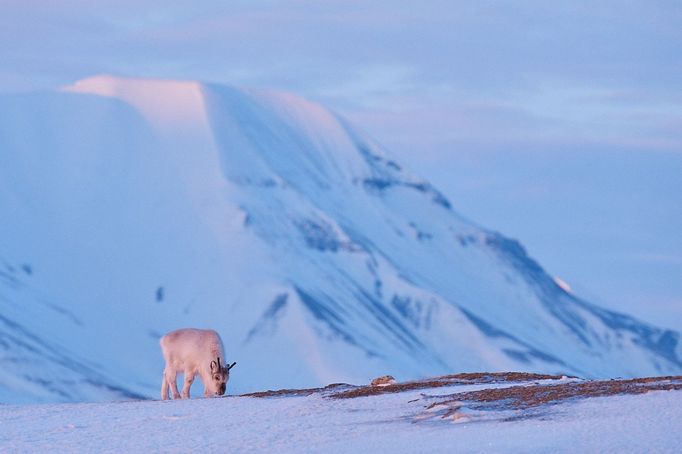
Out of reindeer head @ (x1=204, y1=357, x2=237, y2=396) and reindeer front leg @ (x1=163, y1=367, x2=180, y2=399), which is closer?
reindeer head @ (x1=204, y1=357, x2=237, y2=396)

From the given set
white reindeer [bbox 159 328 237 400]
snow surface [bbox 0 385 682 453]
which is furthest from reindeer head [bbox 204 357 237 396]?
snow surface [bbox 0 385 682 453]

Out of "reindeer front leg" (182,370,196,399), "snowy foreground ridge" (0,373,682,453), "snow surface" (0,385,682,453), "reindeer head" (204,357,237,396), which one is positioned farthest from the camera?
"reindeer front leg" (182,370,196,399)

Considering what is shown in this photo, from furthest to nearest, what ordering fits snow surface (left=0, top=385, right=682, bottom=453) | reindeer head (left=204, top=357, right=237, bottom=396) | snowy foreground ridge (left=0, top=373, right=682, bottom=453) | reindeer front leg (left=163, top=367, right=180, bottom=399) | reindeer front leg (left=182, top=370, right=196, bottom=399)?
reindeer front leg (left=163, top=367, right=180, bottom=399) → reindeer front leg (left=182, top=370, right=196, bottom=399) → reindeer head (left=204, top=357, right=237, bottom=396) → snowy foreground ridge (left=0, top=373, right=682, bottom=453) → snow surface (left=0, top=385, right=682, bottom=453)

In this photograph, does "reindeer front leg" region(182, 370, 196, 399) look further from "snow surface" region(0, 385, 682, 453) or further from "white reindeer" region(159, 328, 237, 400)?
"snow surface" region(0, 385, 682, 453)

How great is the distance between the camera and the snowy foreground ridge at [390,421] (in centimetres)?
2191

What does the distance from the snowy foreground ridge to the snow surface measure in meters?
0.02

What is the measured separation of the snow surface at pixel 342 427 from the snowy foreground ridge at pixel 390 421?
0.8 inches

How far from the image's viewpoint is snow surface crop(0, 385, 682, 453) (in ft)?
71.0

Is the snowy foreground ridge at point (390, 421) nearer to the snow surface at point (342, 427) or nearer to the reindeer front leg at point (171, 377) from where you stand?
the snow surface at point (342, 427)

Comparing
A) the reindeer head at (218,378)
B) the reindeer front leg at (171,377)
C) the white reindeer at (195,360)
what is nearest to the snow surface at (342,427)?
the reindeer head at (218,378)

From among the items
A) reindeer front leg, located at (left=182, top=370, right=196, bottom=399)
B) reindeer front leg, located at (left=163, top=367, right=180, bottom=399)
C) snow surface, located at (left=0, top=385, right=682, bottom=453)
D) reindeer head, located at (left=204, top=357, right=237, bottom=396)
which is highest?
reindeer front leg, located at (left=163, top=367, right=180, bottom=399)

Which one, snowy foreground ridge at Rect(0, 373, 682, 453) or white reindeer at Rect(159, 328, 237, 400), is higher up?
white reindeer at Rect(159, 328, 237, 400)

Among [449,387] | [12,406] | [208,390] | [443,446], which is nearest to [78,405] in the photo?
[12,406]

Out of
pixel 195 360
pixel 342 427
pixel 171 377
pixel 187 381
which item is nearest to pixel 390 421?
pixel 342 427
